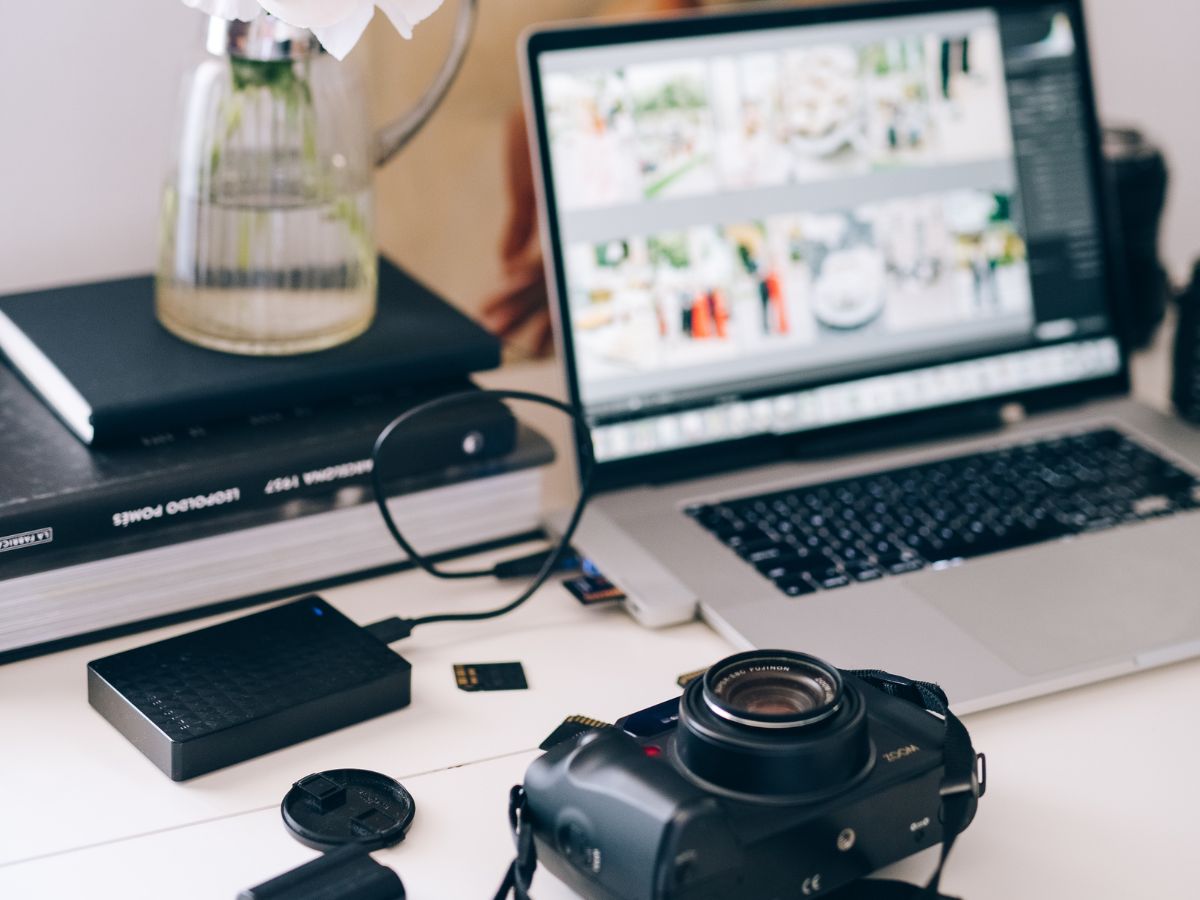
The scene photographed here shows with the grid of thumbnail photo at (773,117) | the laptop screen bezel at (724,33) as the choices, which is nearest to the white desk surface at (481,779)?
the laptop screen bezel at (724,33)

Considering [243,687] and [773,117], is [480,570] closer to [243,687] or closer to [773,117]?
[243,687]

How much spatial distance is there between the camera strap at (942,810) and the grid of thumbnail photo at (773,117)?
41 cm

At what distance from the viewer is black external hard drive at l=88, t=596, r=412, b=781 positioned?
0.70 m

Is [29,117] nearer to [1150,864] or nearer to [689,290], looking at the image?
[689,290]

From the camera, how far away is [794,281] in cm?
102

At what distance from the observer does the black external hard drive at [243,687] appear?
70cm

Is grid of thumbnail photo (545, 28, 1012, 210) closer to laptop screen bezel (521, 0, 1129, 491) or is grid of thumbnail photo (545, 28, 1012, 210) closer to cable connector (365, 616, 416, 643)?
laptop screen bezel (521, 0, 1129, 491)

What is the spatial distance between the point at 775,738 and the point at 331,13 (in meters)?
0.42

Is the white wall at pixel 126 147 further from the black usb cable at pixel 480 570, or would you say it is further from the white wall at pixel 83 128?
the black usb cable at pixel 480 570

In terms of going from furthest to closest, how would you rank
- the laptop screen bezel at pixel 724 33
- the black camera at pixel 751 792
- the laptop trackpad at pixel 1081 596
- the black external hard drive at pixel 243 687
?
the laptop screen bezel at pixel 724 33 < the laptop trackpad at pixel 1081 596 < the black external hard drive at pixel 243 687 < the black camera at pixel 751 792

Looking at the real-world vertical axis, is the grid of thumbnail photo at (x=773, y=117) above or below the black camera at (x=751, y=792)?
above

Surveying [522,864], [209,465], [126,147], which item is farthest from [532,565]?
[126,147]

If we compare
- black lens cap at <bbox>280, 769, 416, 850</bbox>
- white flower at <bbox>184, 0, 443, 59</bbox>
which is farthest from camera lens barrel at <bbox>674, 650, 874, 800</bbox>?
white flower at <bbox>184, 0, 443, 59</bbox>

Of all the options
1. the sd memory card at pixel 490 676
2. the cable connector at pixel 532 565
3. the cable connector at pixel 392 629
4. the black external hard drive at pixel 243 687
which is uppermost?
the black external hard drive at pixel 243 687
